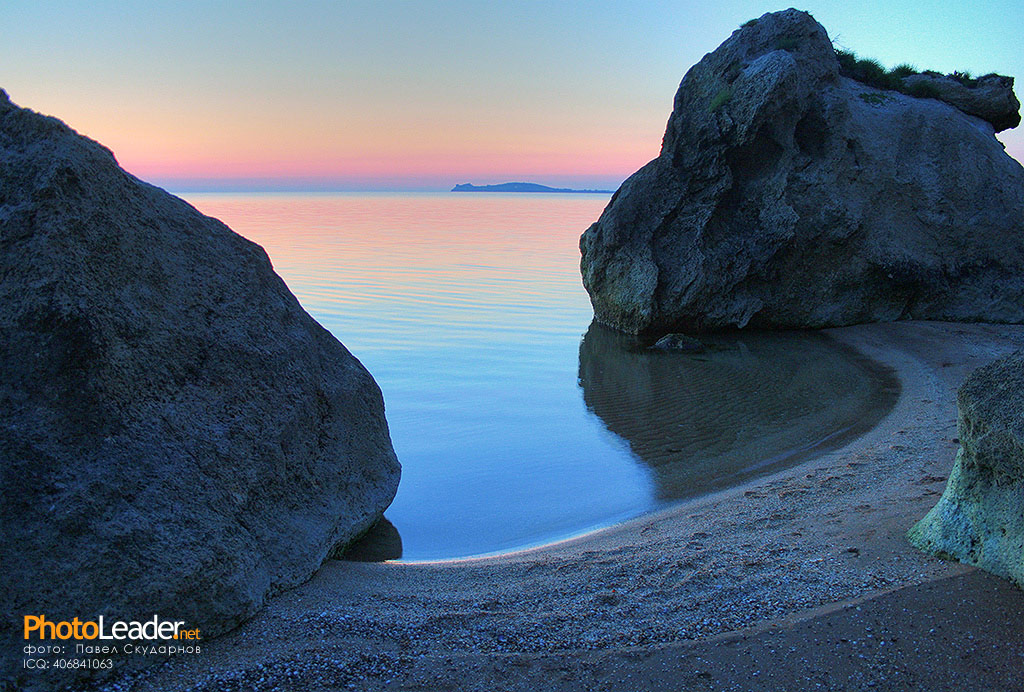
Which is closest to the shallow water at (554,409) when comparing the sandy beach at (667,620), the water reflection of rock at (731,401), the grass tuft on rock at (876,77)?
the water reflection of rock at (731,401)

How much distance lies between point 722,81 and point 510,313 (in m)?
7.21

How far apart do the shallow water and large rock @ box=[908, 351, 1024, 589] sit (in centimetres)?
314

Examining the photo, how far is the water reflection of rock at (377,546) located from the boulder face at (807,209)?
9825 millimetres

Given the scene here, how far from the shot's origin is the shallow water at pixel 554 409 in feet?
25.5

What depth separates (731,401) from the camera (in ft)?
36.3

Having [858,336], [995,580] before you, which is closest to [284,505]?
[995,580]

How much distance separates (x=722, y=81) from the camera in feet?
51.9

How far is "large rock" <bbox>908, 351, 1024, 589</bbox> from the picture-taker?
14.6 ft

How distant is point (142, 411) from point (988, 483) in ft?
17.7

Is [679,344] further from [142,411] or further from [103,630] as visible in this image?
[103,630]

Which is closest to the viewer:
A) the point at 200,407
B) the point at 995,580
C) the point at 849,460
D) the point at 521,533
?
the point at 995,580

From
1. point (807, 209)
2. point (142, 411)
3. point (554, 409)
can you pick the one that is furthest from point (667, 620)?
point (807, 209)

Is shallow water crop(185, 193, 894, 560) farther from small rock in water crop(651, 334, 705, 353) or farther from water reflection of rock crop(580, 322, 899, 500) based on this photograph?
small rock in water crop(651, 334, 705, 353)

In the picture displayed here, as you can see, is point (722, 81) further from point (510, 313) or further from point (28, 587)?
point (28, 587)
